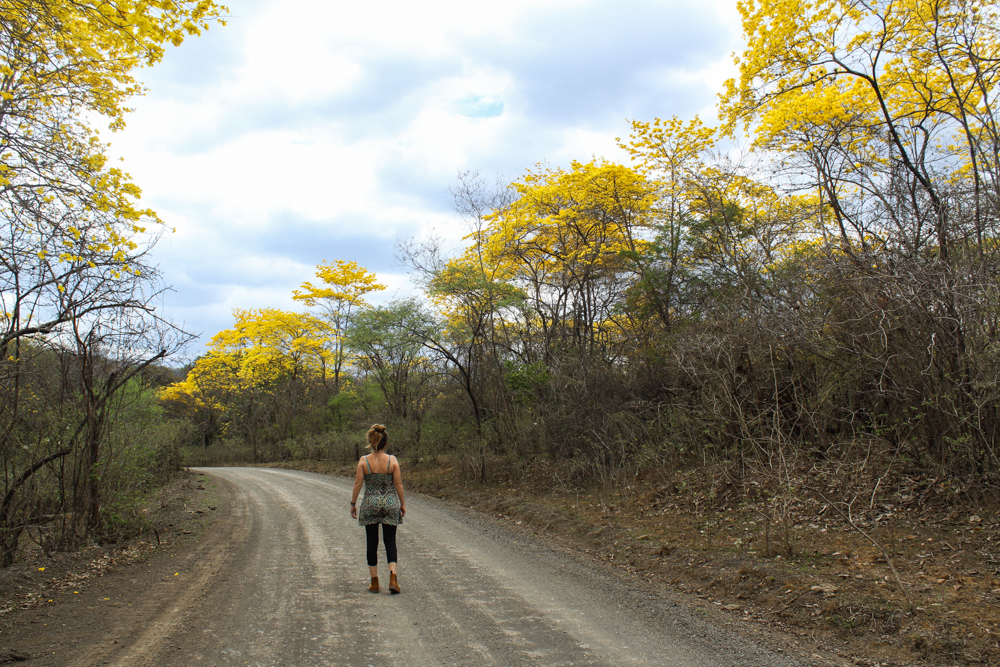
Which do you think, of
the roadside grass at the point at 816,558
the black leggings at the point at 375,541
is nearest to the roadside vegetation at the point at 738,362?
the roadside grass at the point at 816,558

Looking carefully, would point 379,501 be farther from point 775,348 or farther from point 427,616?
point 775,348

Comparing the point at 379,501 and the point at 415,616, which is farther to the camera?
the point at 379,501

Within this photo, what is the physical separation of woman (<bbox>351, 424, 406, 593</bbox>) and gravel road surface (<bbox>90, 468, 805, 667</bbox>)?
0.34 m

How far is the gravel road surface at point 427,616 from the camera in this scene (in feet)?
13.0

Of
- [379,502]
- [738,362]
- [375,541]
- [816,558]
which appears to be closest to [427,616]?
[375,541]

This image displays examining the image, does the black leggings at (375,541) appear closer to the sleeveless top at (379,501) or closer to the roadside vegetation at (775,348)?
the sleeveless top at (379,501)

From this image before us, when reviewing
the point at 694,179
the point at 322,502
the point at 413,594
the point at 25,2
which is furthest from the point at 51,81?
the point at 694,179

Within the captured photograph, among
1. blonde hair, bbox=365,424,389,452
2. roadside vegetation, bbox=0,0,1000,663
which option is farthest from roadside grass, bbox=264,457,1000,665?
blonde hair, bbox=365,424,389,452

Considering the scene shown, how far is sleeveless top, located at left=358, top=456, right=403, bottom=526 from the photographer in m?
5.55

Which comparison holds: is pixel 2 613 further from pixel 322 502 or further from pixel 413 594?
pixel 322 502

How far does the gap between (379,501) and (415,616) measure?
1211 millimetres

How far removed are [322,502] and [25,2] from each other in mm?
10286

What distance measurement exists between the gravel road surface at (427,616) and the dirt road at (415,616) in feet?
0.05

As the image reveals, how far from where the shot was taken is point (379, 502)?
5.59 m
